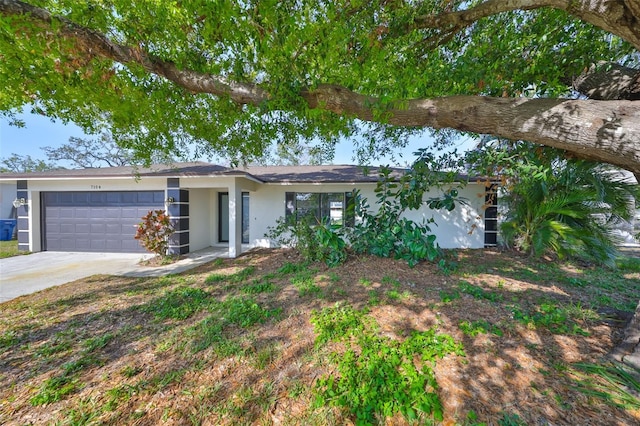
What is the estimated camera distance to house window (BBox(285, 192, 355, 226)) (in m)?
9.05

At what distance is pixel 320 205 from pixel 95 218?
7.90m

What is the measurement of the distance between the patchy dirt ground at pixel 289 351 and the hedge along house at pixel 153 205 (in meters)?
3.84

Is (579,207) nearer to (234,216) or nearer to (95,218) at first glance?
(234,216)

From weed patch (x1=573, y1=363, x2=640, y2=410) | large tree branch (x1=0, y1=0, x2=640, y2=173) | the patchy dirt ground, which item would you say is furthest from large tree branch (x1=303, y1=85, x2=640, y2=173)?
the patchy dirt ground

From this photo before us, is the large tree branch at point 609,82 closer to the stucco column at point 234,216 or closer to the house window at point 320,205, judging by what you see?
the house window at point 320,205

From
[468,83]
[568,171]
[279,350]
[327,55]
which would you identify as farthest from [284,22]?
[568,171]

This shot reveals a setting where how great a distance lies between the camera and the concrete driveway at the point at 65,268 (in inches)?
207

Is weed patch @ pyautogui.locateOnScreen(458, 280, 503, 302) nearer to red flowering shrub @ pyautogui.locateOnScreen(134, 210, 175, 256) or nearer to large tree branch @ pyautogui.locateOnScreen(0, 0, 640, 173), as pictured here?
large tree branch @ pyautogui.locateOnScreen(0, 0, 640, 173)

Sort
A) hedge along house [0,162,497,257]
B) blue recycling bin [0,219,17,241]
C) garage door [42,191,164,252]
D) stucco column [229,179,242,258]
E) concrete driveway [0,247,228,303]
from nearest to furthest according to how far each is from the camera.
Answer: concrete driveway [0,247,228,303], stucco column [229,179,242,258], hedge along house [0,162,497,257], garage door [42,191,164,252], blue recycling bin [0,219,17,241]

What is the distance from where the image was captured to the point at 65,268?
21.5ft

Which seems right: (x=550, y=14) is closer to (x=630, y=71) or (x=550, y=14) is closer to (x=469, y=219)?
(x=630, y=71)

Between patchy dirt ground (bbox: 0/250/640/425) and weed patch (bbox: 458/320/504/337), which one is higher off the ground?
weed patch (bbox: 458/320/504/337)

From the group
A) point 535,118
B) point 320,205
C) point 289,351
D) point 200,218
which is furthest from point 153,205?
point 535,118

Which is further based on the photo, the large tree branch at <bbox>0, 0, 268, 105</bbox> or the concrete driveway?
the concrete driveway
